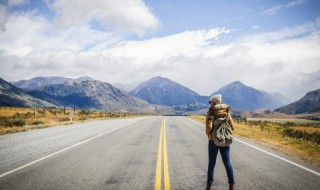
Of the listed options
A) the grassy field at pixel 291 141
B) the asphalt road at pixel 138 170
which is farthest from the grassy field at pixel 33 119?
the grassy field at pixel 291 141

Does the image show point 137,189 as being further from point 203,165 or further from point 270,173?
point 270,173

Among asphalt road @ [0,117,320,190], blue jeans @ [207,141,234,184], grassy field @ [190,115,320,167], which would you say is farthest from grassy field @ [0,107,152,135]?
blue jeans @ [207,141,234,184]

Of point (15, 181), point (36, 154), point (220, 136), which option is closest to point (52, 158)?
point (36, 154)

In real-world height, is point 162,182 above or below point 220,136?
below

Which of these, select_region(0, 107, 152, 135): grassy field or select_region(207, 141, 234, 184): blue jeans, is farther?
select_region(0, 107, 152, 135): grassy field

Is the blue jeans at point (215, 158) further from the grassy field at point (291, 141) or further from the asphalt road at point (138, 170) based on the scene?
the grassy field at point (291, 141)

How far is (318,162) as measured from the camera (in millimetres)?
9820

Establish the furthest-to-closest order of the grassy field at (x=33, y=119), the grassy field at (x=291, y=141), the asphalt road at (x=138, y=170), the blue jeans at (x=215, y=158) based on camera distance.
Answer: the grassy field at (x=33, y=119), the grassy field at (x=291, y=141), the asphalt road at (x=138, y=170), the blue jeans at (x=215, y=158)

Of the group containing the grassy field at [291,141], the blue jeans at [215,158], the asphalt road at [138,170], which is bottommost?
the grassy field at [291,141]

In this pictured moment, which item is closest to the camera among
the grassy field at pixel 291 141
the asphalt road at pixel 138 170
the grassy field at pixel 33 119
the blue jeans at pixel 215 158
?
the blue jeans at pixel 215 158

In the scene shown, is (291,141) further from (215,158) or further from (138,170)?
(215,158)

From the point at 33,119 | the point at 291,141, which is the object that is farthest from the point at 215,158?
the point at 33,119

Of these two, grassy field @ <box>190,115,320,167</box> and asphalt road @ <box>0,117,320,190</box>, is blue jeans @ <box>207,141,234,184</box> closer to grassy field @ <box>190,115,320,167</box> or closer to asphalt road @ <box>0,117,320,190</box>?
asphalt road @ <box>0,117,320,190</box>

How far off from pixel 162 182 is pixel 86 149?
5.95 meters
